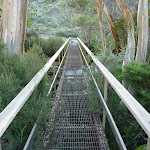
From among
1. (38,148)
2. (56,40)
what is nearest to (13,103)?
(38,148)

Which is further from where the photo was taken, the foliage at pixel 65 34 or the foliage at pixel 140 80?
the foliage at pixel 65 34

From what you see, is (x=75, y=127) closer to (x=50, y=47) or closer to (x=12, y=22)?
(x=12, y=22)

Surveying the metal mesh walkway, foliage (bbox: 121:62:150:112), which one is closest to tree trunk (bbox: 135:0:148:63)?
foliage (bbox: 121:62:150:112)

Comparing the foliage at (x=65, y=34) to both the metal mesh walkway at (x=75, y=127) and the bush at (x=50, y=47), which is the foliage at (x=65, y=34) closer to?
the bush at (x=50, y=47)

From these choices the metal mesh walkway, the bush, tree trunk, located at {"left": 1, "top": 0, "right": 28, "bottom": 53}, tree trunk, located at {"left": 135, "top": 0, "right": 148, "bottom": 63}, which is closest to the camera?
the metal mesh walkway

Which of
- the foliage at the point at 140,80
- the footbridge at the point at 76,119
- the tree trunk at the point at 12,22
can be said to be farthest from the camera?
the tree trunk at the point at 12,22

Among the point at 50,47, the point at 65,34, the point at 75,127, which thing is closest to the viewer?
the point at 75,127

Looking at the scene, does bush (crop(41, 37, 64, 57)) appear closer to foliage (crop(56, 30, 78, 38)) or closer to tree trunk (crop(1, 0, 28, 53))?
tree trunk (crop(1, 0, 28, 53))

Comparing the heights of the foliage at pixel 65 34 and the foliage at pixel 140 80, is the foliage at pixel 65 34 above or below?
above

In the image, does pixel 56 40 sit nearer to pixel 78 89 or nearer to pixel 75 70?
pixel 75 70

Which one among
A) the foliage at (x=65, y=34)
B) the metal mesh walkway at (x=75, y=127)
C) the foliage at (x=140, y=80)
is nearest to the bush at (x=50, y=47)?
the metal mesh walkway at (x=75, y=127)

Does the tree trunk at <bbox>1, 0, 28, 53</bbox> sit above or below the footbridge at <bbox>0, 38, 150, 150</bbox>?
above

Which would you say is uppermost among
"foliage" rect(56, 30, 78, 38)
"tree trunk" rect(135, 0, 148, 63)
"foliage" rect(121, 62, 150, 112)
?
"foliage" rect(56, 30, 78, 38)

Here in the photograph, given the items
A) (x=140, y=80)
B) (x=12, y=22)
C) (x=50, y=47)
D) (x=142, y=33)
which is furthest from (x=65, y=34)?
(x=140, y=80)
